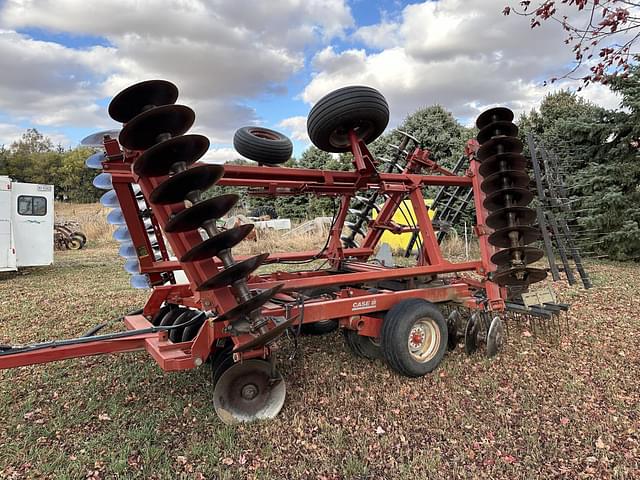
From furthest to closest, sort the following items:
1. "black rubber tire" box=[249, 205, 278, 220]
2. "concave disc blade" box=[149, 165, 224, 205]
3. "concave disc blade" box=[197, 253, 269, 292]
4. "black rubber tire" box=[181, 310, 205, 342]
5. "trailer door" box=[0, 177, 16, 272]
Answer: "black rubber tire" box=[249, 205, 278, 220], "trailer door" box=[0, 177, 16, 272], "black rubber tire" box=[181, 310, 205, 342], "concave disc blade" box=[197, 253, 269, 292], "concave disc blade" box=[149, 165, 224, 205]

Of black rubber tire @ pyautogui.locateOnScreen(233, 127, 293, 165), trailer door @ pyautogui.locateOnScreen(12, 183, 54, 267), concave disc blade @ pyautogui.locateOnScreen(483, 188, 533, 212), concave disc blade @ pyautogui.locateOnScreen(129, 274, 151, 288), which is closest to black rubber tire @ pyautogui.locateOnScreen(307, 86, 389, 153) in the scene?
black rubber tire @ pyautogui.locateOnScreen(233, 127, 293, 165)

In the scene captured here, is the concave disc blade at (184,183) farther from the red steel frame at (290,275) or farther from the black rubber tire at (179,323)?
the black rubber tire at (179,323)

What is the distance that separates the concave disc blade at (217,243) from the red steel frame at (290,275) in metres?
0.13

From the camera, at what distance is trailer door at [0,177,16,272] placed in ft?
32.4

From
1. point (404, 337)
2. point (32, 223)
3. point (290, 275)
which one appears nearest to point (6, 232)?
point (32, 223)

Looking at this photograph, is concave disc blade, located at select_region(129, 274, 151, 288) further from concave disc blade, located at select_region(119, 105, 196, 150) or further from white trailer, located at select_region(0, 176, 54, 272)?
white trailer, located at select_region(0, 176, 54, 272)

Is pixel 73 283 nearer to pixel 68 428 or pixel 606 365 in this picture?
pixel 68 428

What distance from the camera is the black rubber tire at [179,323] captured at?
386 centimetres

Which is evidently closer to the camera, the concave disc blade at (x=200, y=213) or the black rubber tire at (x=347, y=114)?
the concave disc blade at (x=200, y=213)

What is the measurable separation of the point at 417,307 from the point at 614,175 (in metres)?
9.21

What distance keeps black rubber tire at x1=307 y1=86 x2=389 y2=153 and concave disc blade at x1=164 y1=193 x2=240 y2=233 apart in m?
1.44

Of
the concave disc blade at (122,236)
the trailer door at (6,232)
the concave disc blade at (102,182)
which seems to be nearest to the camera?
the concave disc blade at (102,182)

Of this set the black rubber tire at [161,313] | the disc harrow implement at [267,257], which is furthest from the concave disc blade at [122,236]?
the black rubber tire at [161,313]

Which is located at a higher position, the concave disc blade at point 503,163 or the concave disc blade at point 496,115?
the concave disc blade at point 496,115
